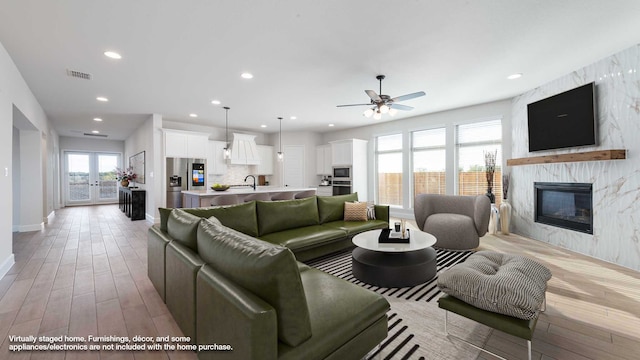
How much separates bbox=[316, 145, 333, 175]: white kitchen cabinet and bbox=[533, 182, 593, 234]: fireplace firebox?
5.18 m

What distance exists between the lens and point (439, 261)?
364cm

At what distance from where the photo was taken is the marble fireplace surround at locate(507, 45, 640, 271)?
11.0 feet

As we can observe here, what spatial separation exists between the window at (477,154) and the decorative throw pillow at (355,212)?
3200 millimetres

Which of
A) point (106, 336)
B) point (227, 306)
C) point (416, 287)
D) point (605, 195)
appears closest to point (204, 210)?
point (106, 336)

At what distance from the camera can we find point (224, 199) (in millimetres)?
5160

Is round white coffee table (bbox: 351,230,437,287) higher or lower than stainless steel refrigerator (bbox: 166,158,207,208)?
lower

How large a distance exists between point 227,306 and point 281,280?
34 centimetres

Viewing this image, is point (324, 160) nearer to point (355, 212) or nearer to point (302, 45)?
point (355, 212)

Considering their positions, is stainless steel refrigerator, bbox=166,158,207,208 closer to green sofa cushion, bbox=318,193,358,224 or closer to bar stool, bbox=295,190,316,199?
bar stool, bbox=295,190,316,199

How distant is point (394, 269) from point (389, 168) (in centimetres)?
522

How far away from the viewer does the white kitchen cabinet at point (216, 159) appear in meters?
7.65

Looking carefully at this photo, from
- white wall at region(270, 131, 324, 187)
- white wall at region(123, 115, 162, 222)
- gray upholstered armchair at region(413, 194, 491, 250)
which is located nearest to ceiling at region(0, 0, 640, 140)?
white wall at region(123, 115, 162, 222)

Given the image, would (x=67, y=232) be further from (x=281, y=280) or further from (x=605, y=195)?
(x=605, y=195)

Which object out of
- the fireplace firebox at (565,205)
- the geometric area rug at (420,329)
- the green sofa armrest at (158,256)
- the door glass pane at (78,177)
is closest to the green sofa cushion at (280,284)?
the geometric area rug at (420,329)
